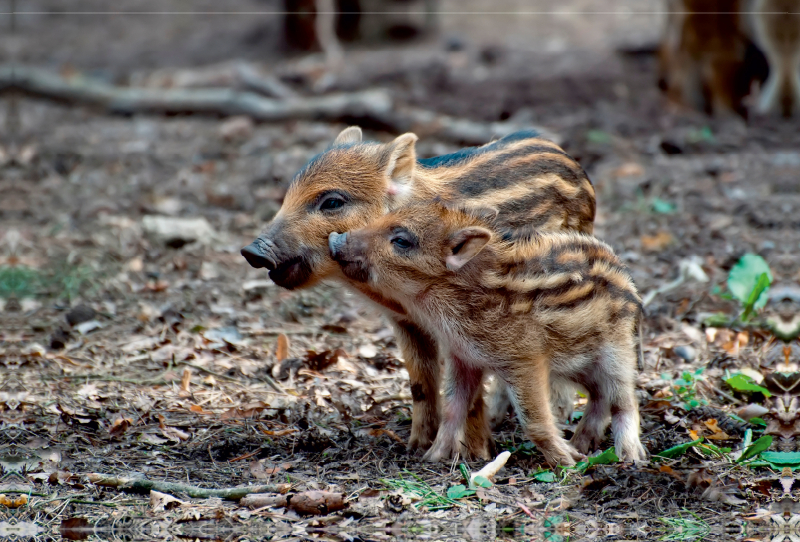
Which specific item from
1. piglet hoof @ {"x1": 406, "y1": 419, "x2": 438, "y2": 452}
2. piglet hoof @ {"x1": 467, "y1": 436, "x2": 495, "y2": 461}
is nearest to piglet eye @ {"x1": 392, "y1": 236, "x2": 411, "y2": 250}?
piglet hoof @ {"x1": 406, "y1": 419, "x2": 438, "y2": 452}

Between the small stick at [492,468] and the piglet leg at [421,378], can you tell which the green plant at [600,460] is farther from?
the piglet leg at [421,378]

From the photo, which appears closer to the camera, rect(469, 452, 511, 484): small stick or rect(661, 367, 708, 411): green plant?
rect(469, 452, 511, 484): small stick

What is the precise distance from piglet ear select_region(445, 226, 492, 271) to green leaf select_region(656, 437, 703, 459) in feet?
4.44

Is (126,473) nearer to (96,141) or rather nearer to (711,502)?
(711,502)

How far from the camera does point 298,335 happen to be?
6.49 m

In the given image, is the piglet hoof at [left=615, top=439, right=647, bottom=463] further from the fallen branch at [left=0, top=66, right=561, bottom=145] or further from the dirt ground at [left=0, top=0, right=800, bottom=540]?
the fallen branch at [left=0, top=66, right=561, bottom=145]

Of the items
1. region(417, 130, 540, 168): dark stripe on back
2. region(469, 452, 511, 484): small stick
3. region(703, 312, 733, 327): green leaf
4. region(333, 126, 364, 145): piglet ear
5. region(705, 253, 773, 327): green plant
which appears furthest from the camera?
region(703, 312, 733, 327): green leaf

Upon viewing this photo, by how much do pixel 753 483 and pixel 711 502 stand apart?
288 mm

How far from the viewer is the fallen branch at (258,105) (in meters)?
11.3

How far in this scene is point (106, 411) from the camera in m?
5.13

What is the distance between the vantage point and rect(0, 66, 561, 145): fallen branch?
1130 cm

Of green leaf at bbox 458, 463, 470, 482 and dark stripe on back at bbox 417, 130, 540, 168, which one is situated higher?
dark stripe on back at bbox 417, 130, 540, 168

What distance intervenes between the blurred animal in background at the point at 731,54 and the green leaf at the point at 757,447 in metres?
8.78

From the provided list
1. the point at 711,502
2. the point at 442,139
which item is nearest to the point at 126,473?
the point at 711,502
